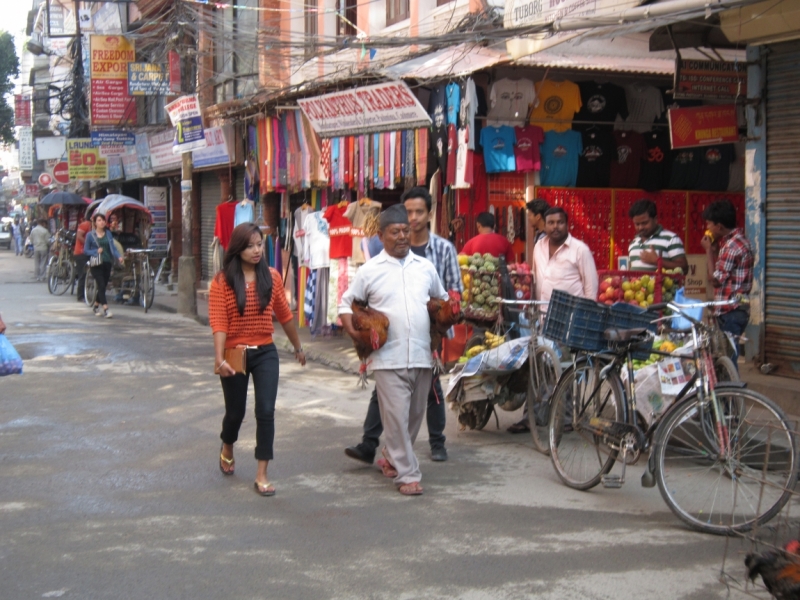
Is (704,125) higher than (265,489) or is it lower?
higher

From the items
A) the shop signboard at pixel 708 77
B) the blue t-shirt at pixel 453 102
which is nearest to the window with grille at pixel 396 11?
the blue t-shirt at pixel 453 102

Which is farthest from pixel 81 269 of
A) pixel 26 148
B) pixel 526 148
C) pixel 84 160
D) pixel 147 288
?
pixel 26 148

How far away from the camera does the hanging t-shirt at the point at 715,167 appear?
40.7 feet

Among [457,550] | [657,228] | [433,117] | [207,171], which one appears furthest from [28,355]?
[207,171]

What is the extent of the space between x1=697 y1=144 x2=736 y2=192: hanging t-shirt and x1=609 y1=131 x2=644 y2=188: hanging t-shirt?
84 centimetres

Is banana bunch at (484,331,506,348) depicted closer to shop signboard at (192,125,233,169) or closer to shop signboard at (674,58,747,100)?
shop signboard at (674,58,747,100)

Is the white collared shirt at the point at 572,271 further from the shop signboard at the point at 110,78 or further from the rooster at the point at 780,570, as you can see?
the shop signboard at the point at 110,78

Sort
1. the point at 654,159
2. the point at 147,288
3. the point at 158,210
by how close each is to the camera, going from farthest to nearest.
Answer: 1. the point at 158,210
2. the point at 147,288
3. the point at 654,159

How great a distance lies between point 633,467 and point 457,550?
7.68 ft

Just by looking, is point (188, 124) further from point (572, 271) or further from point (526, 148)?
point (572, 271)

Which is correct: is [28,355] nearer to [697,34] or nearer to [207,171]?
[697,34]

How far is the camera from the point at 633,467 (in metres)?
6.95

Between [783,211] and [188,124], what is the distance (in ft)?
38.0

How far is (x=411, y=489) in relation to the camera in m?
6.17
